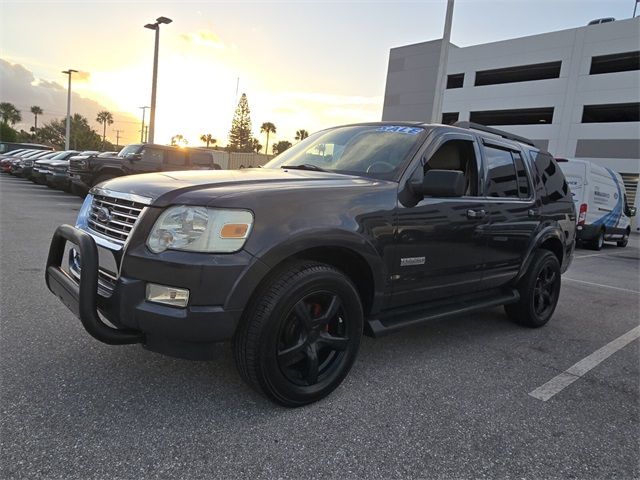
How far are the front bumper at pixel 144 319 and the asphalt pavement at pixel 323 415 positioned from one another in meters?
0.45

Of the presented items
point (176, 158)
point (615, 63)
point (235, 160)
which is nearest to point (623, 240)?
point (176, 158)

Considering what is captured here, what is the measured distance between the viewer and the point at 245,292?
92.4 inches

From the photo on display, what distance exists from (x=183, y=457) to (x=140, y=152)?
40.9ft

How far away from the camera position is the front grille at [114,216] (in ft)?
8.12

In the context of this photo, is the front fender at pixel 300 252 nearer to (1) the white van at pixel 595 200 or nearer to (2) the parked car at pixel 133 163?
(1) the white van at pixel 595 200

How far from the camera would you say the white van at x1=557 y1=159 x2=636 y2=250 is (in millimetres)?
12203

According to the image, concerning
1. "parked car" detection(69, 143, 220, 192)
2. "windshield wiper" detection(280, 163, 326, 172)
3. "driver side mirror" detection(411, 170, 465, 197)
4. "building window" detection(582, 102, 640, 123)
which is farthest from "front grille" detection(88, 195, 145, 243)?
"building window" detection(582, 102, 640, 123)

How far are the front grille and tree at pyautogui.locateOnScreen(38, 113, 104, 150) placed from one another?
85.4 meters

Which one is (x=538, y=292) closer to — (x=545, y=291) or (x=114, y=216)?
(x=545, y=291)

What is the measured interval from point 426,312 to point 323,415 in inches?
47.2

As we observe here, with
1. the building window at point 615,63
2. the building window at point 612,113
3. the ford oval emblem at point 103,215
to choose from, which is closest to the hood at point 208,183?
the ford oval emblem at point 103,215

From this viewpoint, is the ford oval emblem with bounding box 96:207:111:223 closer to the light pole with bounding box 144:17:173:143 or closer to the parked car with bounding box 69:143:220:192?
the parked car with bounding box 69:143:220:192

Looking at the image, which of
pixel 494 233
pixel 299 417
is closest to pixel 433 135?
pixel 494 233

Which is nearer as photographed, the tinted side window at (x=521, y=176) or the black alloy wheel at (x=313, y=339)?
the black alloy wheel at (x=313, y=339)
